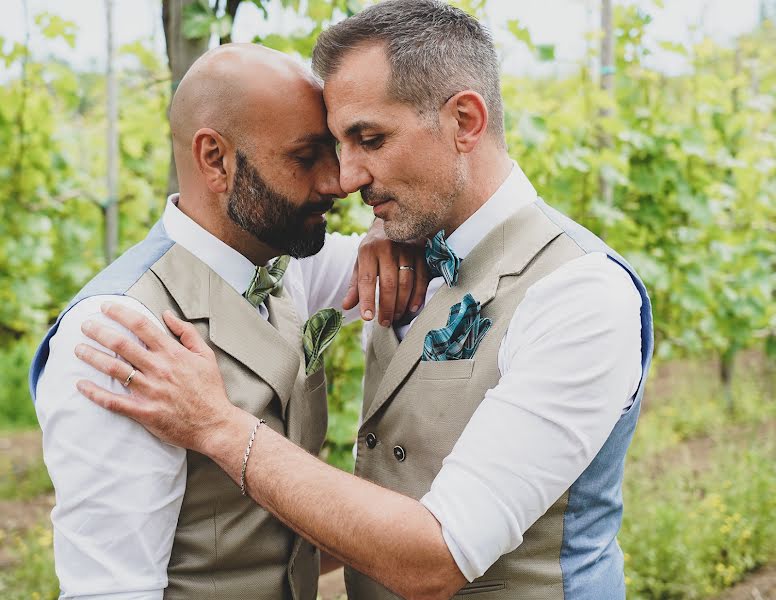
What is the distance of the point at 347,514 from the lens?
66.9 inches

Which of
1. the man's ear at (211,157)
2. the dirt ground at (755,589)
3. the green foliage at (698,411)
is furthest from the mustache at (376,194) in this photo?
the green foliage at (698,411)

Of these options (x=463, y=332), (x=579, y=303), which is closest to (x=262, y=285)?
(x=463, y=332)

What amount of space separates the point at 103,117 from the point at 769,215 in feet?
17.9

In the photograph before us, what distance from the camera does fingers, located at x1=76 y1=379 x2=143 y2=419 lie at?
5.42ft

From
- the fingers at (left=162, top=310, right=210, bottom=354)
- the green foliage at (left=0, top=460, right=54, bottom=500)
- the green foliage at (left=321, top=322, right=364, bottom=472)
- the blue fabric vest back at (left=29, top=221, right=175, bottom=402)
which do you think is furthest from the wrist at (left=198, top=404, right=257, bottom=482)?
the green foliage at (left=0, top=460, right=54, bottom=500)

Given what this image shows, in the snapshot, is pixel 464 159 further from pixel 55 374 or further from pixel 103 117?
pixel 103 117

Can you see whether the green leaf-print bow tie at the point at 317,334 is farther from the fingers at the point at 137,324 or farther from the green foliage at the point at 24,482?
the green foliage at the point at 24,482

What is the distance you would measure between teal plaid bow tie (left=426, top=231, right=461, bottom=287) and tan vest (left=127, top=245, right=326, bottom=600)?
1.28 feet

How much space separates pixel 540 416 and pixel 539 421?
0.01 metres

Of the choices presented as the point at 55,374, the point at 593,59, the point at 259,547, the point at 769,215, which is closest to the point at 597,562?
the point at 259,547

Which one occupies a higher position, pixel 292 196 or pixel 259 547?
pixel 292 196

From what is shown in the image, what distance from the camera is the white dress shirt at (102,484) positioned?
1669mm

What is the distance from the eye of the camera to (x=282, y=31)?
10.4ft

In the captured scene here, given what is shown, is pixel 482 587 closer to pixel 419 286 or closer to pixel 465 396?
pixel 465 396
